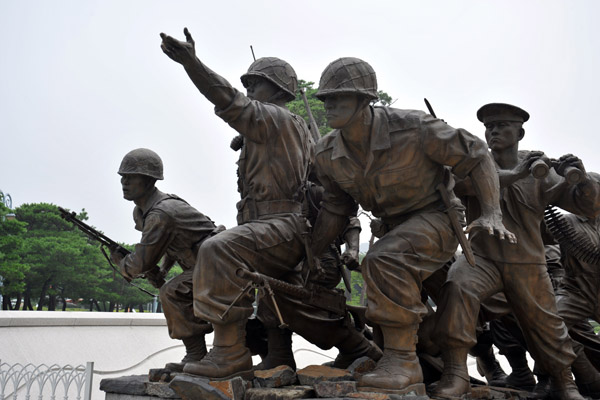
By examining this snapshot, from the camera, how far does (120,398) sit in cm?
553

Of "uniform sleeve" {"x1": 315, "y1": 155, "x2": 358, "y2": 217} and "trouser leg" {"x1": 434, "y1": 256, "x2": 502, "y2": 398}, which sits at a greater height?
"uniform sleeve" {"x1": 315, "y1": 155, "x2": 358, "y2": 217}

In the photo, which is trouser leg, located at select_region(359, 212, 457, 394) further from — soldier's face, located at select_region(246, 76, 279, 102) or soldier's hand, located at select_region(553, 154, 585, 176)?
soldier's face, located at select_region(246, 76, 279, 102)

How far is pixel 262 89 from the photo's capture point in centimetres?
597

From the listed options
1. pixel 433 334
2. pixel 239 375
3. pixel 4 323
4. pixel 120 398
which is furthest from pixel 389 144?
pixel 4 323

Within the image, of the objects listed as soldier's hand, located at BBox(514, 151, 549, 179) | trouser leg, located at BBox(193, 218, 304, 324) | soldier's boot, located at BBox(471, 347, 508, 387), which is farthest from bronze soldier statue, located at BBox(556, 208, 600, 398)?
trouser leg, located at BBox(193, 218, 304, 324)

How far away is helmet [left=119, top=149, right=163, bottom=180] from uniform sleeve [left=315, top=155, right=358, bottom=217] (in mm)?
1610

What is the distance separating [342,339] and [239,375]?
151 centimetres

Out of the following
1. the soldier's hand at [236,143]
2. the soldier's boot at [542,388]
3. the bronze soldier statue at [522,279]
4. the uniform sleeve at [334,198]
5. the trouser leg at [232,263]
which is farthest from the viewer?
the soldier's hand at [236,143]

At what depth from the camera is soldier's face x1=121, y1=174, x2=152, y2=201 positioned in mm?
6055

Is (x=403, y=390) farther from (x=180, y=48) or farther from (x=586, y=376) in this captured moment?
(x=180, y=48)

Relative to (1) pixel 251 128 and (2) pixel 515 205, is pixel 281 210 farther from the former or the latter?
(2) pixel 515 205

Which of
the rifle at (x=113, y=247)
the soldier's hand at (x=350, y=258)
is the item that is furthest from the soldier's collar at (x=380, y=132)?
the rifle at (x=113, y=247)

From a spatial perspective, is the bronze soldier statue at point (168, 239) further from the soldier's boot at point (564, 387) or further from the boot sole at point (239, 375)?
the soldier's boot at point (564, 387)

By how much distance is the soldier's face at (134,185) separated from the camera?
6055 mm
